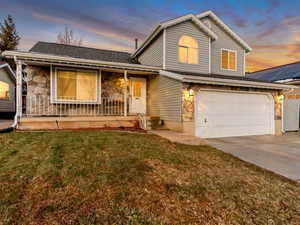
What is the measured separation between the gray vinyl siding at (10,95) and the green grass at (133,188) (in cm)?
1203

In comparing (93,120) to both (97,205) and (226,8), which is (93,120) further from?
(226,8)

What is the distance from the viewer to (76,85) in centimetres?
794

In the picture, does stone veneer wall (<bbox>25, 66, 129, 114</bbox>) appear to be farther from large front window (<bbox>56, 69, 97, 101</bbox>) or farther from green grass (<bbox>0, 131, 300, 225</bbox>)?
green grass (<bbox>0, 131, 300, 225</bbox>)

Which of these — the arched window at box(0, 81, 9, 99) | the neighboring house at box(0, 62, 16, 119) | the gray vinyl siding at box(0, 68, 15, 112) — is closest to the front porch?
the neighboring house at box(0, 62, 16, 119)

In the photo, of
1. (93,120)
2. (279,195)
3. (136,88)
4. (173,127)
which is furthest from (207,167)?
(136,88)

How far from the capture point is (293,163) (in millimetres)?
4336

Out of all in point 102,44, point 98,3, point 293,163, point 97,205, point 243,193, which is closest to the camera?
point 97,205

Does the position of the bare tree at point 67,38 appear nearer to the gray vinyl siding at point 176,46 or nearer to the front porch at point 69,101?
the front porch at point 69,101

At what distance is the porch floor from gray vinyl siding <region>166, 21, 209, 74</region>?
3.48 metres

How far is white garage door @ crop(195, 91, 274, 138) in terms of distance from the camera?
7.62 m

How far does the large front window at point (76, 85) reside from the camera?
771cm

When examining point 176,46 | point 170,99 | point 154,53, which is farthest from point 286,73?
point 170,99

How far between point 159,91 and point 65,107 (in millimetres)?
4540

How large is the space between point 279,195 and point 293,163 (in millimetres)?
2159
